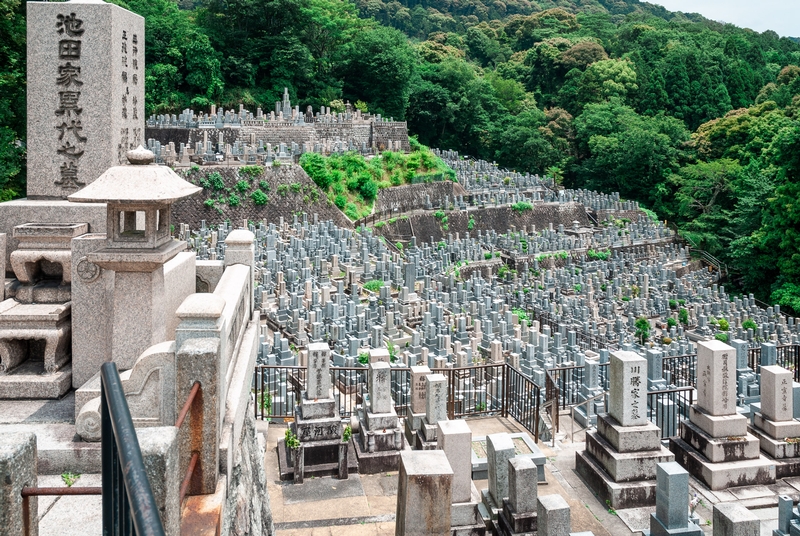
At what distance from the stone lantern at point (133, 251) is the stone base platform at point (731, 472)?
6313 millimetres

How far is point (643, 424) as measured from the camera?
765 centimetres

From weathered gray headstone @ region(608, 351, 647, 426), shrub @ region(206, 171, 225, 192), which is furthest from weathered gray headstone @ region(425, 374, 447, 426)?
shrub @ region(206, 171, 225, 192)

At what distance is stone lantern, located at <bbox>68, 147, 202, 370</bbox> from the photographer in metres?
4.87

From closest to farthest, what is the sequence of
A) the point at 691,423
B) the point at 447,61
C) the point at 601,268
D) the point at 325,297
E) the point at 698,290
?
the point at 691,423
the point at 325,297
the point at 698,290
the point at 601,268
the point at 447,61

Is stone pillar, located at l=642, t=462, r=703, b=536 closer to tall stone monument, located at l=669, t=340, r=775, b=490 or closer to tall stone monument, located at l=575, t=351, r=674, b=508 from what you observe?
tall stone monument, located at l=575, t=351, r=674, b=508

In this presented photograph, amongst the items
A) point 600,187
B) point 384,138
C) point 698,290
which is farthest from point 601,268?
point 600,187

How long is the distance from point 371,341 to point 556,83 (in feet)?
142

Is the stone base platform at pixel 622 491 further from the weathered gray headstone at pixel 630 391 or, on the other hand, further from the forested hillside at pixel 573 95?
the forested hillside at pixel 573 95

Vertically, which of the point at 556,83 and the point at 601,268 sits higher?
the point at 556,83

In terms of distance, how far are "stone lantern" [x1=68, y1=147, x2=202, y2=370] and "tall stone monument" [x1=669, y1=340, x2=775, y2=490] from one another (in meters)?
6.38

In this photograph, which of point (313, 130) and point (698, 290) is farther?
point (313, 130)

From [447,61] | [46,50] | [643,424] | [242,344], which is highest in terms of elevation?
[447,61]

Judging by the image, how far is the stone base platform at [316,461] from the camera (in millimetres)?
7281

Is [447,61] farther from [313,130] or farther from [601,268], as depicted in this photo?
[601,268]
